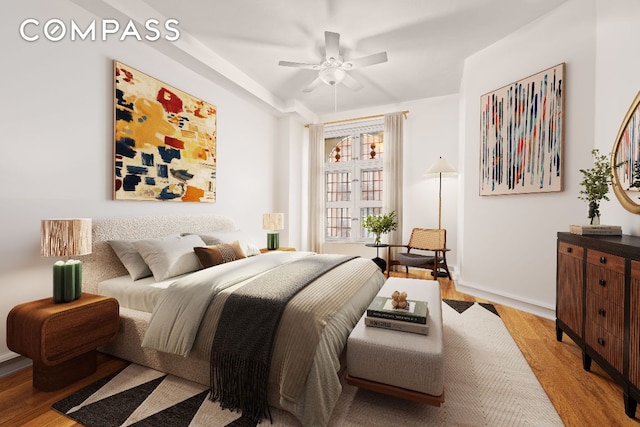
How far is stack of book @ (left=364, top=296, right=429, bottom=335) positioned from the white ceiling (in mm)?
2813

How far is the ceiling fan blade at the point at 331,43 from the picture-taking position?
282 cm

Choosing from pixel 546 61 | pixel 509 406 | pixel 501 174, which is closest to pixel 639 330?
pixel 509 406

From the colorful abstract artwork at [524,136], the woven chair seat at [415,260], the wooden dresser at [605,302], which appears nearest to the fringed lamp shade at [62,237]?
the wooden dresser at [605,302]

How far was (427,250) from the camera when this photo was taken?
14.7ft

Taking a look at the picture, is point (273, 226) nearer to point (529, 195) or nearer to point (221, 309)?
point (221, 309)

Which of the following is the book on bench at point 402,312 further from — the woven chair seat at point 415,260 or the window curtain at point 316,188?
the window curtain at point 316,188

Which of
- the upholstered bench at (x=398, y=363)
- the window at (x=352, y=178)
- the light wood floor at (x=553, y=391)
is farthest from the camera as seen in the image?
the window at (x=352, y=178)

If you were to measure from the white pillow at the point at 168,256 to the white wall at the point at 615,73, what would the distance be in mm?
3609

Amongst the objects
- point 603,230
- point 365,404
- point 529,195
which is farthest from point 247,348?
point 529,195

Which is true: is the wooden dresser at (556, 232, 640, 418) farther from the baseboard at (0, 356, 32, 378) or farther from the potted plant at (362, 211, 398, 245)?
the baseboard at (0, 356, 32, 378)

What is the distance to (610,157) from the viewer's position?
2.38 m

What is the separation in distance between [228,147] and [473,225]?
3.63 m

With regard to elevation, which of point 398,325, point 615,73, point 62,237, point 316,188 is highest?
point 615,73

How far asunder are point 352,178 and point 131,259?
4205mm
